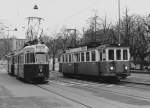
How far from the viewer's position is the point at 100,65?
23984 mm

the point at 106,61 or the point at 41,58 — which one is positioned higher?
the point at 41,58

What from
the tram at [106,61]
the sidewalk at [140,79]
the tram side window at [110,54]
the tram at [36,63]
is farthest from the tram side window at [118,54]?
the tram at [36,63]

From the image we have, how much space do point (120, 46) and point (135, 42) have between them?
26.3 metres

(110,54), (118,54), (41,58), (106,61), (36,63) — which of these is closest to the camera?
(106,61)

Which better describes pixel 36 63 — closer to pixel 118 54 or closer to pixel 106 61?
pixel 106 61

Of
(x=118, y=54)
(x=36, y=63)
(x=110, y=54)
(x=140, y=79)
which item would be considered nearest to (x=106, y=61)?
(x=110, y=54)

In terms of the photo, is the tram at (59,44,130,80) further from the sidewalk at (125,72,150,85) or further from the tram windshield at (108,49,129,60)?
the sidewalk at (125,72,150,85)

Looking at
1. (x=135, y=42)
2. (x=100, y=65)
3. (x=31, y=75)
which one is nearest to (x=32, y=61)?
(x=31, y=75)

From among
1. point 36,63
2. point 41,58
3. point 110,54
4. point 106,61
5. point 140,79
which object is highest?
point 110,54

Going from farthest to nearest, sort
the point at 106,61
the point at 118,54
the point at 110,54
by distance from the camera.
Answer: the point at 118,54 → the point at 110,54 → the point at 106,61

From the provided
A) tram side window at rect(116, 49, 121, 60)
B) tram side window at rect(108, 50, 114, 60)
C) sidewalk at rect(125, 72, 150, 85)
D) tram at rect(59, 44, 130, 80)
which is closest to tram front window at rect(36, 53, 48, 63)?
tram at rect(59, 44, 130, 80)

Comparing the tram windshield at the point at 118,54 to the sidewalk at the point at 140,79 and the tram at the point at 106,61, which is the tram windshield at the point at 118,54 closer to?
the tram at the point at 106,61

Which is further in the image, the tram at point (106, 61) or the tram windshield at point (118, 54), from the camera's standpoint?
the tram windshield at point (118, 54)

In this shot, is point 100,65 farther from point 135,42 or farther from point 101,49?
point 135,42
